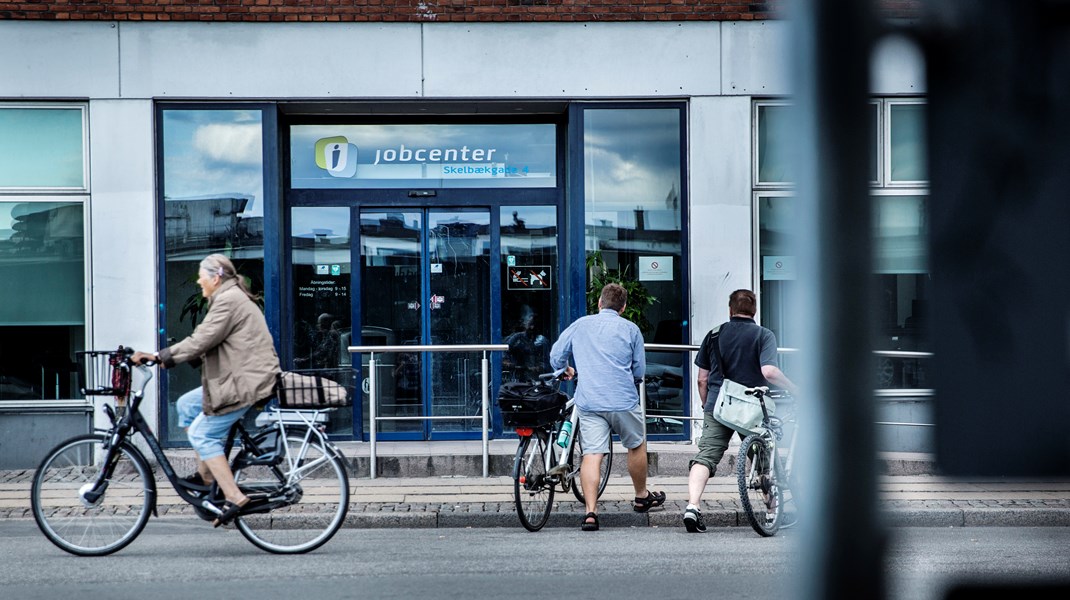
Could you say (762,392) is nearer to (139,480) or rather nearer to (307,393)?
(307,393)

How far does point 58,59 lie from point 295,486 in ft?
20.7

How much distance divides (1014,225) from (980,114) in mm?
96

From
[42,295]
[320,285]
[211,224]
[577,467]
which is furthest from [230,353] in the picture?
[42,295]

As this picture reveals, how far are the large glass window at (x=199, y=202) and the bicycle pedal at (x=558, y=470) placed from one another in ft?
15.6

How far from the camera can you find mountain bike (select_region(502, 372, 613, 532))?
325 inches

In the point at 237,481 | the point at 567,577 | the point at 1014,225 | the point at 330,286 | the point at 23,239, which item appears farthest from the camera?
the point at 330,286

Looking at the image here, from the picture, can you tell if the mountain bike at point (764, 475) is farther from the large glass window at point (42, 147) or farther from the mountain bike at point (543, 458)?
the large glass window at point (42, 147)

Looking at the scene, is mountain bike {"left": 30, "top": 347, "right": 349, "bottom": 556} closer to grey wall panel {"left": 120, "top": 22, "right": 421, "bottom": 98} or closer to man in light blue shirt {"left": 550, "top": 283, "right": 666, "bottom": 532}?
man in light blue shirt {"left": 550, "top": 283, "right": 666, "bottom": 532}

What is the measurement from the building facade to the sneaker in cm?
301

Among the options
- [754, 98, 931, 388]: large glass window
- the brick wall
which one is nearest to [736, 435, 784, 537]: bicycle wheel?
the brick wall

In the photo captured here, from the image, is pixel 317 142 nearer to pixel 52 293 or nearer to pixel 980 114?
pixel 52 293

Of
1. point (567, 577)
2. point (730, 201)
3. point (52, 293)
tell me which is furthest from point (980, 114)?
point (52, 293)

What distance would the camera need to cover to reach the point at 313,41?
11.5m

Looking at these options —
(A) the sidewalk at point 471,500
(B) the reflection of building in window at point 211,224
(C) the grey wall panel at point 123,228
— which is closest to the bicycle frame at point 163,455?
(A) the sidewalk at point 471,500
